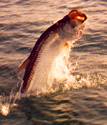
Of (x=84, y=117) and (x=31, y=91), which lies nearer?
(x=84, y=117)

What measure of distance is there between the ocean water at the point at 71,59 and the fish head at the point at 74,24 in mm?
1453

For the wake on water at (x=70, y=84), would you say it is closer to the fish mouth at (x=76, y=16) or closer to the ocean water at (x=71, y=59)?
the ocean water at (x=71, y=59)

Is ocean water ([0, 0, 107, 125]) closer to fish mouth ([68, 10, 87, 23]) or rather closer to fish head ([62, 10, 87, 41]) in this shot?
fish head ([62, 10, 87, 41])

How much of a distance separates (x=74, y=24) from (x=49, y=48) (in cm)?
82

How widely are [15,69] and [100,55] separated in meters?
2.43

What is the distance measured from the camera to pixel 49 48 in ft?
33.1

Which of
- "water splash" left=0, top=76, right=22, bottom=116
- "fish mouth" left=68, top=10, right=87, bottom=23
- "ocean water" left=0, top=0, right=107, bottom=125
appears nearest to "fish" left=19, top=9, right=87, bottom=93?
"fish mouth" left=68, top=10, right=87, bottom=23

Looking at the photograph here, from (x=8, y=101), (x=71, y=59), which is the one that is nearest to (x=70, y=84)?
(x=8, y=101)

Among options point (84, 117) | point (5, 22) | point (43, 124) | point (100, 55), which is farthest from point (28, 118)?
point (5, 22)

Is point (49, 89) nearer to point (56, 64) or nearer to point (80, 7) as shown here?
point (56, 64)

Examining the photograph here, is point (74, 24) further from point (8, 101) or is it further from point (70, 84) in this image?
point (8, 101)

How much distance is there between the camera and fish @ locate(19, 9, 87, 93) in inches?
381

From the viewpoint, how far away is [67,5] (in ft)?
62.9

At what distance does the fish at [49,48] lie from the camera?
31.8 feet
